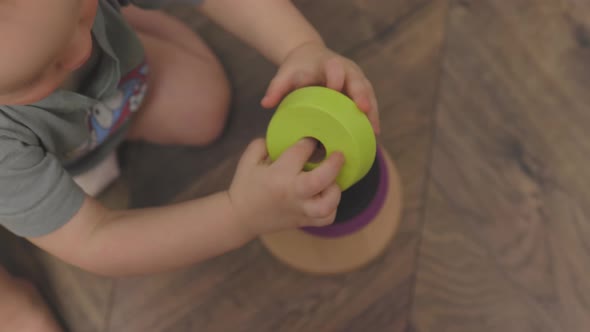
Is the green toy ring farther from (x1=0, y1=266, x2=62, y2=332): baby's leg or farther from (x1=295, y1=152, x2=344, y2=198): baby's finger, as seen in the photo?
(x1=0, y1=266, x2=62, y2=332): baby's leg

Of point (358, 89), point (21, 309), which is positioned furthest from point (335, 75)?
point (21, 309)

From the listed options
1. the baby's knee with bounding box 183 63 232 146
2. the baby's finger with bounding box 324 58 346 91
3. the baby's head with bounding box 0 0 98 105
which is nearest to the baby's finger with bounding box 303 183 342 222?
the baby's finger with bounding box 324 58 346 91

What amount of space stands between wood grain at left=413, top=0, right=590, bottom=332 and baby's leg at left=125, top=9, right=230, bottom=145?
0.34 m

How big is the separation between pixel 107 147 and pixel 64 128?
0.15 m

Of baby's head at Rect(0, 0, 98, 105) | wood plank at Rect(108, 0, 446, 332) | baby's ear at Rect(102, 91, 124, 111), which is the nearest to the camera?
baby's head at Rect(0, 0, 98, 105)

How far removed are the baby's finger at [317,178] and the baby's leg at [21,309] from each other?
472 millimetres

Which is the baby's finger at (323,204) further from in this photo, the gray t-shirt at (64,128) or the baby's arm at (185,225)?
the gray t-shirt at (64,128)

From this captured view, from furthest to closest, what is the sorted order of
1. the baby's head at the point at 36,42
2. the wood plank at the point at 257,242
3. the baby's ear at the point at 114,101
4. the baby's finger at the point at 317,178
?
the wood plank at the point at 257,242 → the baby's ear at the point at 114,101 → the baby's finger at the point at 317,178 → the baby's head at the point at 36,42

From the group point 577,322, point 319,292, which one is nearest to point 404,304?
point 319,292

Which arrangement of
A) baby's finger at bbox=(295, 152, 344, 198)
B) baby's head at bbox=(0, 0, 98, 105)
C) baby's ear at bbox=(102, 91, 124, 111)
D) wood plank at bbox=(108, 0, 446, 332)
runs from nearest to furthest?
baby's head at bbox=(0, 0, 98, 105)
baby's finger at bbox=(295, 152, 344, 198)
baby's ear at bbox=(102, 91, 124, 111)
wood plank at bbox=(108, 0, 446, 332)

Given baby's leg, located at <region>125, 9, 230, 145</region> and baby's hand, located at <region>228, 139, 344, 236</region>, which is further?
baby's leg, located at <region>125, 9, 230, 145</region>

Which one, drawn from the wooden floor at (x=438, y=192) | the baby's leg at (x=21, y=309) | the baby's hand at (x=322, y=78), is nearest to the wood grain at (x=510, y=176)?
the wooden floor at (x=438, y=192)

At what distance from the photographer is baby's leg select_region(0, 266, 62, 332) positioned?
29.1 inches

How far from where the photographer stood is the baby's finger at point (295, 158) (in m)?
0.49
